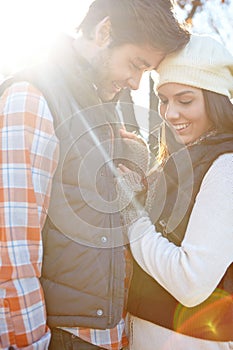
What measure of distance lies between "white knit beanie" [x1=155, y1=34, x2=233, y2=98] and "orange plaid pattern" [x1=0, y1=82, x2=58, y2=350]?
0.94 meters

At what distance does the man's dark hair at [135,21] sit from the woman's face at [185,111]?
0.28m

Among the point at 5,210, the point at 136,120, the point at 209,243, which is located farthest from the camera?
the point at 136,120

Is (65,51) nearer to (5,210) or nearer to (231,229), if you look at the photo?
(5,210)

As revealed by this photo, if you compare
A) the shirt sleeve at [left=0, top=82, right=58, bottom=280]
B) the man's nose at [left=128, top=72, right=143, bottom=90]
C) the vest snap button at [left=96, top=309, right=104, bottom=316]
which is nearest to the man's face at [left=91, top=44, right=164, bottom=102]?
the man's nose at [left=128, top=72, right=143, bottom=90]

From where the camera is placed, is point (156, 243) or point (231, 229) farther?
point (156, 243)

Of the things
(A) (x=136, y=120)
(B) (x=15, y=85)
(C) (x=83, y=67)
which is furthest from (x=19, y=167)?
(A) (x=136, y=120)

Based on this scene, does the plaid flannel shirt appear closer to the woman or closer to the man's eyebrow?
the woman

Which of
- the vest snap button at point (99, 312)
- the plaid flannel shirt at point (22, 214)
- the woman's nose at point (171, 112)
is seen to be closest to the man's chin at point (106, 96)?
the woman's nose at point (171, 112)

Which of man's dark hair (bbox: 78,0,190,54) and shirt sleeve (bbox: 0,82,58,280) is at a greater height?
man's dark hair (bbox: 78,0,190,54)

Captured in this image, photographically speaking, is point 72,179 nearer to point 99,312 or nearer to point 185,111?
point 99,312

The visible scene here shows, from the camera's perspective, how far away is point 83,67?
98.3 inches

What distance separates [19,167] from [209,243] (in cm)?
91

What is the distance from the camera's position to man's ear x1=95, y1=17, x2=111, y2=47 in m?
2.60

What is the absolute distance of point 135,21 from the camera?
2.61 m
